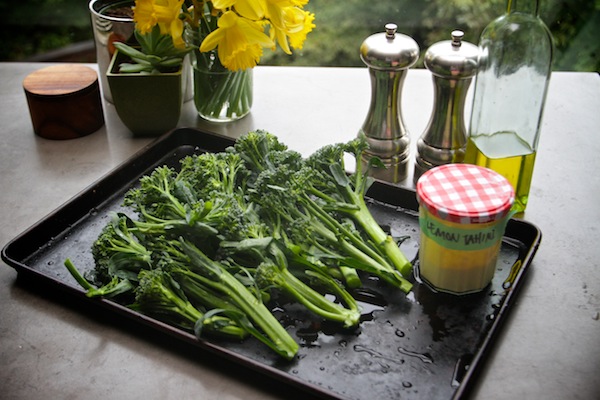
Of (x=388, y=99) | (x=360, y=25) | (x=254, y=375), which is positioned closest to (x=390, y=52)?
(x=388, y=99)

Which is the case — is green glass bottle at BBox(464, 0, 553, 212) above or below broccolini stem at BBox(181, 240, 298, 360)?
above

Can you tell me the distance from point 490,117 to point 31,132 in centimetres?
110

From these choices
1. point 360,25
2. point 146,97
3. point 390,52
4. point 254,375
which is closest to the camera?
point 254,375

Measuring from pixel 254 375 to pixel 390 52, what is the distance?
2.28 ft

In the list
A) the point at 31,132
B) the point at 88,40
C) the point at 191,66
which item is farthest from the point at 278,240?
the point at 88,40

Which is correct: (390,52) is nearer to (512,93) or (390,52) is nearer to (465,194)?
(512,93)

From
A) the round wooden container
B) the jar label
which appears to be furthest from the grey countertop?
the jar label

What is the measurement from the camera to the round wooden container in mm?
1654

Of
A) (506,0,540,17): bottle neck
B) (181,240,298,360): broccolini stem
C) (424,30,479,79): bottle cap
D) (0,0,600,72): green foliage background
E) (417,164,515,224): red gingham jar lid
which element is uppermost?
(506,0,540,17): bottle neck

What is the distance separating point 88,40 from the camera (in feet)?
10.9

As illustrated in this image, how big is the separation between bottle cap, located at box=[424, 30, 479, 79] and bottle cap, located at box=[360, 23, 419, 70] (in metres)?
0.04

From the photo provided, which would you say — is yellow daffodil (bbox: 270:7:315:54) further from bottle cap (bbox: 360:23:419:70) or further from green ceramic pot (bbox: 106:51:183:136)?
green ceramic pot (bbox: 106:51:183:136)

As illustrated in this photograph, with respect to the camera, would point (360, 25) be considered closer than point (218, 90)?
No

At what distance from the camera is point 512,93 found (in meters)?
1.36
